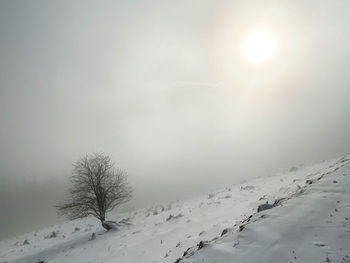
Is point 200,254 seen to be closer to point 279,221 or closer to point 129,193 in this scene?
point 279,221

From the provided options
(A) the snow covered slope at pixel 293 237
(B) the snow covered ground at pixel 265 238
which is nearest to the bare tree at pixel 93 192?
(B) the snow covered ground at pixel 265 238

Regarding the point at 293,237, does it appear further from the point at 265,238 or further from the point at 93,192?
the point at 93,192

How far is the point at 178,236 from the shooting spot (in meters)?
15.4

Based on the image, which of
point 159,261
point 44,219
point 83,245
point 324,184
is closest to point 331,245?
point 324,184

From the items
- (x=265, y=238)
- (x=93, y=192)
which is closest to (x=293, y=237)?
(x=265, y=238)

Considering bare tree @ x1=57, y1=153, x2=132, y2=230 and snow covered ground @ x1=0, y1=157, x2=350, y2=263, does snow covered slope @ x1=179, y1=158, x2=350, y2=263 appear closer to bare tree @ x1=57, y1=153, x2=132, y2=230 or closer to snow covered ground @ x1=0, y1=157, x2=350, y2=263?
snow covered ground @ x1=0, y1=157, x2=350, y2=263

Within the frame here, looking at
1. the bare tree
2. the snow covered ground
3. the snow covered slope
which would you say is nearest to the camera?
the snow covered slope

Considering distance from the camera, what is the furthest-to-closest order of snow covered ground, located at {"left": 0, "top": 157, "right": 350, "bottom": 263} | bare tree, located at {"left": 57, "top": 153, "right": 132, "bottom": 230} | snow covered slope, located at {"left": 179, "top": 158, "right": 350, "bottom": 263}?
bare tree, located at {"left": 57, "top": 153, "right": 132, "bottom": 230}, snow covered ground, located at {"left": 0, "top": 157, "right": 350, "bottom": 263}, snow covered slope, located at {"left": 179, "top": 158, "right": 350, "bottom": 263}

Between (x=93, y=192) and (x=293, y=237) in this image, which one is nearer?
(x=293, y=237)

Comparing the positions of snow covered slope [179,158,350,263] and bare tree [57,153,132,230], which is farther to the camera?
bare tree [57,153,132,230]

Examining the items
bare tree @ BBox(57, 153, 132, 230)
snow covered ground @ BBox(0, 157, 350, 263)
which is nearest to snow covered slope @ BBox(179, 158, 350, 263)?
snow covered ground @ BBox(0, 157, 350, 263)

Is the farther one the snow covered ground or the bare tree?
the bare tree

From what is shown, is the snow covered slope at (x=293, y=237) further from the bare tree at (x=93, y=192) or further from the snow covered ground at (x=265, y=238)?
the bare tree at (x=93, y=192)

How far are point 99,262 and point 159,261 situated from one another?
4254 mm
